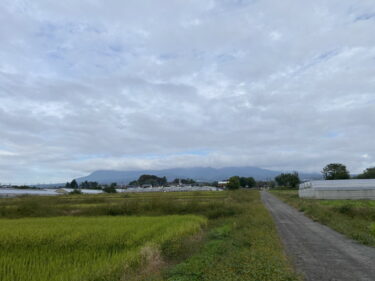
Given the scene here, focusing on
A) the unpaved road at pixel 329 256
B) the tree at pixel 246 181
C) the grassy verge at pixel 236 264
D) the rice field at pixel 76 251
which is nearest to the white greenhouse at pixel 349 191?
the unpaved road at pixel 329 256

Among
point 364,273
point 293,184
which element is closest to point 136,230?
point 364,273

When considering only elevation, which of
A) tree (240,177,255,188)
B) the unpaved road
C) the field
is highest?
tree (240,177,255,188)

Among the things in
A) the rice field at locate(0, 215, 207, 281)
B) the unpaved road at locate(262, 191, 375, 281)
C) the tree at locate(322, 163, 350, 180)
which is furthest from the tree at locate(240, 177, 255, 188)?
the rice field at locate(0, 215, 207, 281)

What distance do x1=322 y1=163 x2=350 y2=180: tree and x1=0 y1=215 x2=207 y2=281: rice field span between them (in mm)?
97302

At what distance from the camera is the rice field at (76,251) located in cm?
801

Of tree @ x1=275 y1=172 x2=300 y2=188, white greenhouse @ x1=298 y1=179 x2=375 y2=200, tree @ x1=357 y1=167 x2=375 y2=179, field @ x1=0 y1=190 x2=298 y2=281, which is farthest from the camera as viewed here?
tree @ x1=275 y1=172 x2=300 y2=188

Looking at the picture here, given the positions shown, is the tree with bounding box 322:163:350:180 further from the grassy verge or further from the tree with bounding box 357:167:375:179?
the grassy verge

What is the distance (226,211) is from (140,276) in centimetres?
1723

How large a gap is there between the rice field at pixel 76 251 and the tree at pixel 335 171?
9730cm

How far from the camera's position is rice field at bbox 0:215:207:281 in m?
8.01

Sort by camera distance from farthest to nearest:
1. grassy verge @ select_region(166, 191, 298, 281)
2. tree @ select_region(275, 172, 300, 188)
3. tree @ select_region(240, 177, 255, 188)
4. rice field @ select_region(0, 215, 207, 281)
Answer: tree @ select_region(240, 177, 255, 188) → tree @ select_region(275, 172, 300, 188) → rice field @ select_region(0, 215, 207, 281) → grassy verge @ select_region(166, 191, 298, 281)

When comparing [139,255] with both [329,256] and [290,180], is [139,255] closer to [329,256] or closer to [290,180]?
[329,256]

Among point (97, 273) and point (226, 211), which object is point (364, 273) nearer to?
point (97, 273)

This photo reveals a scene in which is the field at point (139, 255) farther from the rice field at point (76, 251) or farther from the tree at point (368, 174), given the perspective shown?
the tree at point (368, 174)
